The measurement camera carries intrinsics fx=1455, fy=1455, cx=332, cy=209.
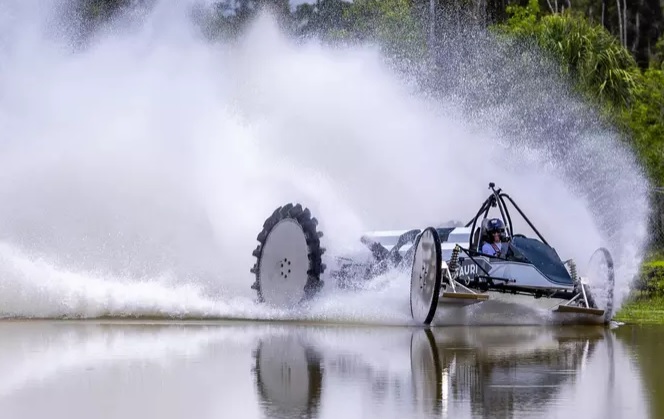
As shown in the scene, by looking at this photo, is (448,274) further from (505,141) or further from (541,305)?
(505,141)

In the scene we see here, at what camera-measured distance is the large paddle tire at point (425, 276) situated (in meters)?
18.3

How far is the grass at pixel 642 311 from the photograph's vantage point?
2204 centimetres

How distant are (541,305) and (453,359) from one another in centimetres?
673

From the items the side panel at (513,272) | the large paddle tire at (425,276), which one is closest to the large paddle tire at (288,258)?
the large paddle tire at (425,276)

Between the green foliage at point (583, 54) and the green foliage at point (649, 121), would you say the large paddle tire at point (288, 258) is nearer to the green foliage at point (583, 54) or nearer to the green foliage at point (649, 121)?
the green foliage at point (649, 121)

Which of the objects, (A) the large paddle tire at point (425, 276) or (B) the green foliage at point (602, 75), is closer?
(A) the large paddle tire at point (425, 276)

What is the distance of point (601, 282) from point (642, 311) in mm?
3632

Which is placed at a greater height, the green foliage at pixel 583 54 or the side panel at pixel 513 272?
the green foliage at pixel 583 54

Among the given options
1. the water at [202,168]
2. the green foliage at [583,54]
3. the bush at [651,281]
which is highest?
the green foliage at [583,54]

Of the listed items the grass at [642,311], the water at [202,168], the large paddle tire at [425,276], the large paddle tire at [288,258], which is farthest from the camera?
the grass at [642,311]

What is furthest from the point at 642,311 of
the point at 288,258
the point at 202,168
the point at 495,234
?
the point at 202,168

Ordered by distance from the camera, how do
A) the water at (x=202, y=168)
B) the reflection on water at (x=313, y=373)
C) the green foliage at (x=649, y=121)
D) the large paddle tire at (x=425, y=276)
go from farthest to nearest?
the green foliage at (x=649, y=121) < the water at (x=202, y=168) < the large paddle tire at (x=425, y=276) < the reflection on water at (x=313, y=373)

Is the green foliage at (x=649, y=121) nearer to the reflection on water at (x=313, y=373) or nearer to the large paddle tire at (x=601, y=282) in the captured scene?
the large paddle tire at (x=601, y=282)

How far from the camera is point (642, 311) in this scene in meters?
24.2
